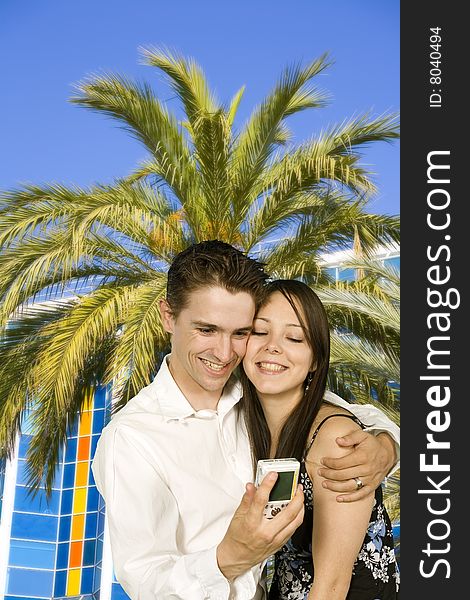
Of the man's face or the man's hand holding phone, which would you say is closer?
the man's hand holding phone

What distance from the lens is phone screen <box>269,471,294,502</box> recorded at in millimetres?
3150

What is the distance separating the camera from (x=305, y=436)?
418cm

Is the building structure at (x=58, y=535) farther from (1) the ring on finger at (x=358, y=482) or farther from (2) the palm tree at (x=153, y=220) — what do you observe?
(1) the ring on finger at (x=358, y=482)

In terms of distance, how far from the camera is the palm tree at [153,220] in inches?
441

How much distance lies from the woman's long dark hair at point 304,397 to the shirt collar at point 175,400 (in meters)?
0.10

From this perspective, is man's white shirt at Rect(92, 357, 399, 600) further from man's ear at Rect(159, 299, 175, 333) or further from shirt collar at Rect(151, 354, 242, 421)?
man's ear at Rect(159, 299, 175, 333)

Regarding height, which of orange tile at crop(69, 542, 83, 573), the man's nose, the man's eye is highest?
the man's eye

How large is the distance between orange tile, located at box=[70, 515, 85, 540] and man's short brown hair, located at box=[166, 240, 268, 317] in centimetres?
2992

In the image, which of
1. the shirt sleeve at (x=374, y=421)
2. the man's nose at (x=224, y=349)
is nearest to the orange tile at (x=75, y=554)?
the shirt sleeve at (x=374, y=421)

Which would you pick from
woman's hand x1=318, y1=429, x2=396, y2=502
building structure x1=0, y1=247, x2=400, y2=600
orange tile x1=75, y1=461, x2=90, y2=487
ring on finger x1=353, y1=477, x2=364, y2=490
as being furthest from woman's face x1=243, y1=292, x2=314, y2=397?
orange tile x1=75, y1=461, x2=90, y2=487

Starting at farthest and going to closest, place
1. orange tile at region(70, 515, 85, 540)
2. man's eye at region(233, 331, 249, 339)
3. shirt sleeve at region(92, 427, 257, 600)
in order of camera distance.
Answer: orange tile at region(70, 515, 85, 540) < man's eye at region(233, 331, 249, 339) < shirt sleeve at region(92, 427, 257, 600)

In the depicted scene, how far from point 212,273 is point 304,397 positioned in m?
0.77

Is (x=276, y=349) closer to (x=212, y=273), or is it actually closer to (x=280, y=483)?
(x=212, y=273)

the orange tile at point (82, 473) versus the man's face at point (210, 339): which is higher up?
the man's face at point (210, 339)
